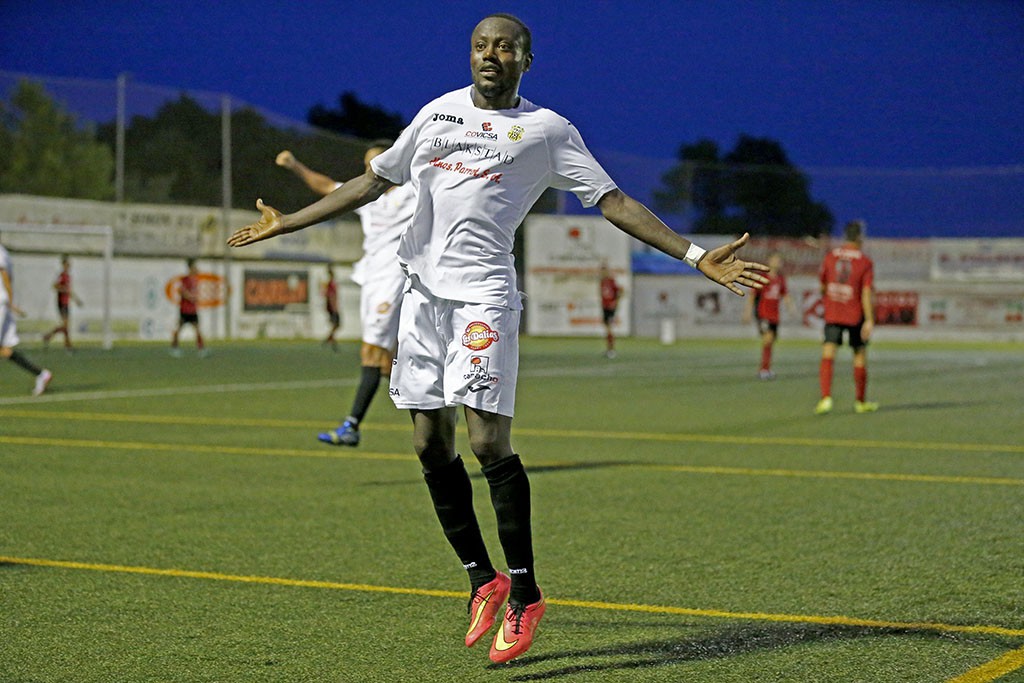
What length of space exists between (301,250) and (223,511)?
36910 mm

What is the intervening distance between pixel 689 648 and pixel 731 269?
4.32 feet

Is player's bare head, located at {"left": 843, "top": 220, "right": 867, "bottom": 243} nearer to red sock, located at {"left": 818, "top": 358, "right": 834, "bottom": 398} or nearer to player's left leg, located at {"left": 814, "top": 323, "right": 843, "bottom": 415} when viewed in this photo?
player's left leg, located at {"left": 814, "top": 323, "right": 843, "bottom": 415}

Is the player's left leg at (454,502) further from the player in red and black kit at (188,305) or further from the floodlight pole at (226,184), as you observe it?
the floodlight pole at (226,184)

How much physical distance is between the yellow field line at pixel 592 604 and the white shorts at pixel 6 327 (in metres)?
11.1

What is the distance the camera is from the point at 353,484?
9.70 metres

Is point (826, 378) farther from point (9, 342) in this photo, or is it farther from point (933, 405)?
point (9, 342)

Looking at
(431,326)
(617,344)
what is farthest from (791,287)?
(431,326)

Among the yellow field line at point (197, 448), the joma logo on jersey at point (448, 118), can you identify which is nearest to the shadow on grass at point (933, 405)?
the yellow field line at point (197, 448)

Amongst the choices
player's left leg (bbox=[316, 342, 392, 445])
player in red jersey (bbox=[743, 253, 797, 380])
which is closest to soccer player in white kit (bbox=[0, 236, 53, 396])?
player's left leg (bbox=[316, 342, 392, 445])

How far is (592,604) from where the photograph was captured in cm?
578

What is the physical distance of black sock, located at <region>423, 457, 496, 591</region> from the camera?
16.9 ft

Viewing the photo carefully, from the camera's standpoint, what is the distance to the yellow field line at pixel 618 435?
1260cm

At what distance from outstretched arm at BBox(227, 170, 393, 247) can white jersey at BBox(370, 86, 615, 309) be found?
0.25 metres

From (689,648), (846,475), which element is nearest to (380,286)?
(846,475)
